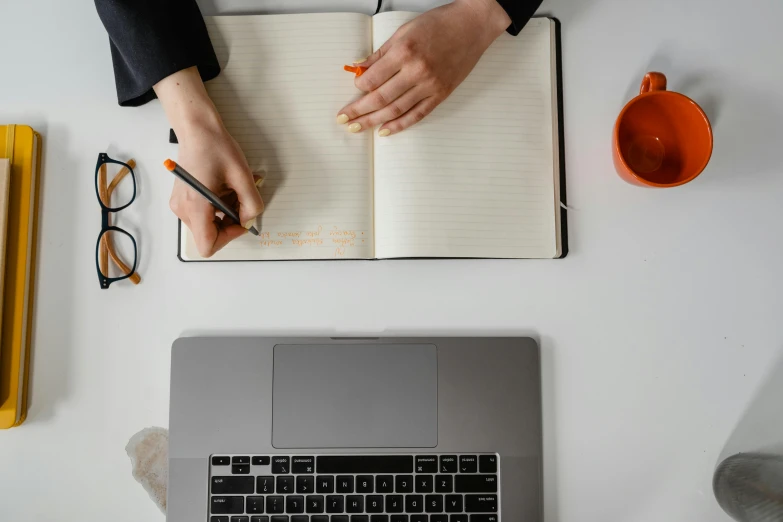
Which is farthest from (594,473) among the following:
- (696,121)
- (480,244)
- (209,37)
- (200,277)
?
(209,37)

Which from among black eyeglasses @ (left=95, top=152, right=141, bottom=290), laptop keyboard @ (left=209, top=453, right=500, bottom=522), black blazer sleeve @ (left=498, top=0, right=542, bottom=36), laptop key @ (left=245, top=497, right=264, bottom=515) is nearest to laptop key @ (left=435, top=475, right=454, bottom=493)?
laptop keyboard @ (left=209, top=453, right=500, bottom=522)

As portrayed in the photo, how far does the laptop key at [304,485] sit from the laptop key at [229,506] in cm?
7

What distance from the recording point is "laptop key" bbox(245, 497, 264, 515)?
611 mm

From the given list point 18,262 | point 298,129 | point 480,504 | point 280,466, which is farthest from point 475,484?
point 18,262

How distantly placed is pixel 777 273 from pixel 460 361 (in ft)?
1.38

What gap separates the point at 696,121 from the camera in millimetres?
625

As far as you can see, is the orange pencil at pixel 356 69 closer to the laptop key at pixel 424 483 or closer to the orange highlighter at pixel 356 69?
the orange highlighter at pixel 356 69

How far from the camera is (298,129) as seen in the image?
653mm

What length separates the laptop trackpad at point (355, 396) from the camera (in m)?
0.63

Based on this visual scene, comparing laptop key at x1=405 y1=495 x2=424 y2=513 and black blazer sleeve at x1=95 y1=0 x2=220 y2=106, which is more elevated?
black blazer sleeve at x1=95 y1=0 x2=220 y2=106

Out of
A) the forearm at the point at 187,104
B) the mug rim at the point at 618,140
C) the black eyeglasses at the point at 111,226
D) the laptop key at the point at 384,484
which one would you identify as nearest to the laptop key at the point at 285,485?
the laptop key at the point at 384,484

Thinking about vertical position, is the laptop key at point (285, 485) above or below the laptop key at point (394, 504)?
above

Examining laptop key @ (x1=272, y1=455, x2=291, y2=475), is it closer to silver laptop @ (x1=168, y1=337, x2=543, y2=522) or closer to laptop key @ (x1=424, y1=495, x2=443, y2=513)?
silver laptop @ (x1=168, y1=337, x2=543, y2=522)

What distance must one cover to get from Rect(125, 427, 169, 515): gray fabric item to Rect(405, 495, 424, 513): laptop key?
0.99 ft
